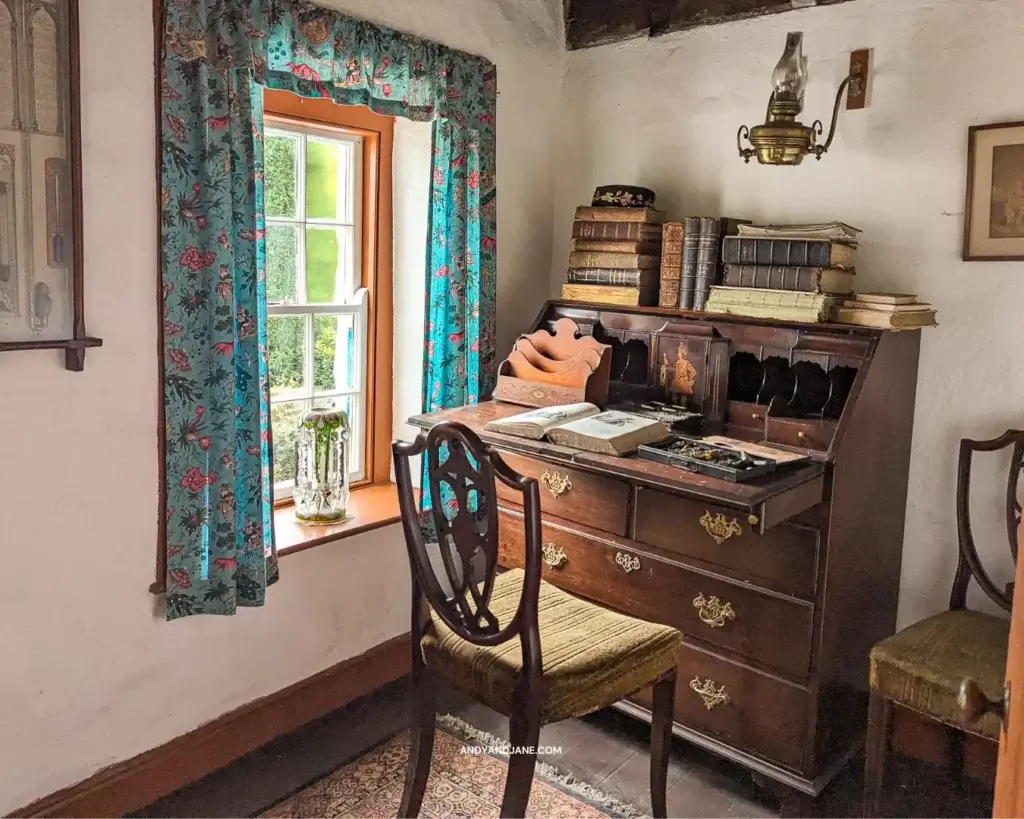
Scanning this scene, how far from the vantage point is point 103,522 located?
6.45 feet

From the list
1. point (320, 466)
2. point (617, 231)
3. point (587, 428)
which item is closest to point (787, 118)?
point (617, 231)

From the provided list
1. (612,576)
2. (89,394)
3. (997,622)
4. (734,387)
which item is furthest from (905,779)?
(89,394)

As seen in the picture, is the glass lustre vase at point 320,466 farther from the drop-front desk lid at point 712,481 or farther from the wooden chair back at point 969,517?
the wooden chair back at point 969,517

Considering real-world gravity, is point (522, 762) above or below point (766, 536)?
below

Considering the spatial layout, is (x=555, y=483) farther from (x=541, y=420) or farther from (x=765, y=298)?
(x=765, y=298)

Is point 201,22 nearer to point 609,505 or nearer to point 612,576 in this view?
point 609,505

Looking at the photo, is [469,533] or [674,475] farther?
[674,475]

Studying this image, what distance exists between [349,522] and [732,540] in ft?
3.70

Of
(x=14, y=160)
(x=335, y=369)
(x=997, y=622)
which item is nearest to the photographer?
(x=14, y=160)

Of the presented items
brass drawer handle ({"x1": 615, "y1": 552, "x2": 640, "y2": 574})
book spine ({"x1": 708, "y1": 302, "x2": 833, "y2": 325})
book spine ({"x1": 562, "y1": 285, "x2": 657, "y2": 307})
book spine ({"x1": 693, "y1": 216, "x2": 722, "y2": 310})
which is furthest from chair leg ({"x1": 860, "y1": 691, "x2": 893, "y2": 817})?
book spine ({"x1": 562, "y1": 285, "x2": 657, "y2": 307})

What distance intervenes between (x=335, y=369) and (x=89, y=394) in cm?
94

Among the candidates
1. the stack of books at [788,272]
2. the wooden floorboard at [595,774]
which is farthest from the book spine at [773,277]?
the wooden floorboard at [595,774]

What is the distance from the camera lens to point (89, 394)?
1906 millimetres

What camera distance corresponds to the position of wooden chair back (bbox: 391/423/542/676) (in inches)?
65.7
